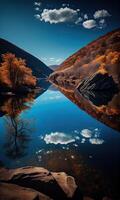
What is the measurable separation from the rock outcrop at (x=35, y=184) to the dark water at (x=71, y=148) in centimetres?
21

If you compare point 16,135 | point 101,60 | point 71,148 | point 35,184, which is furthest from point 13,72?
point 35,184

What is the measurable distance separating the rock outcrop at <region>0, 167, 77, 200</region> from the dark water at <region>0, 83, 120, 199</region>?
21 cm

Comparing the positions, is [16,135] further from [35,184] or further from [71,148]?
[35,184]

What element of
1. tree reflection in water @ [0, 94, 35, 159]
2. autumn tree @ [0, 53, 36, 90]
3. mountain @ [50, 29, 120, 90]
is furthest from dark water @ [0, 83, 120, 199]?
autumn tree @ [0, 53, 36, 90]

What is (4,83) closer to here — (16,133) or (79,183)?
(16,133)

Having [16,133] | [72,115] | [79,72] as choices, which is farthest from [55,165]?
[79,72]

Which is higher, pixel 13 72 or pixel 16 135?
pixel 13 72

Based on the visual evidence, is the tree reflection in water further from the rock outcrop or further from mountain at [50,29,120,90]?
mountain at [50,29,120,90]

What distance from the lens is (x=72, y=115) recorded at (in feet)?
26.1

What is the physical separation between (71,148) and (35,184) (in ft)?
5.17

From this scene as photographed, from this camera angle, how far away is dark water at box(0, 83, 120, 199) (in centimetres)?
357

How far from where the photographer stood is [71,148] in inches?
189

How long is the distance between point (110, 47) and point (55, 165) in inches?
978

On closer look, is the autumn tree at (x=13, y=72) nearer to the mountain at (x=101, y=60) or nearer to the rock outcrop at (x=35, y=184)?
the mountain at (x=101, y=60)
